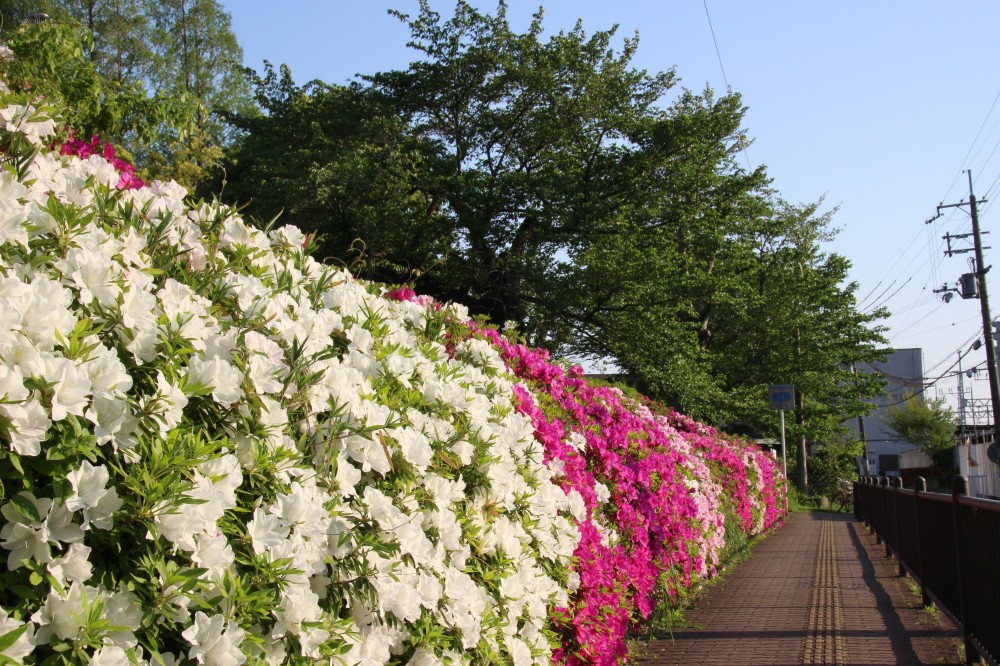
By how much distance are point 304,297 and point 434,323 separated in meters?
1.29

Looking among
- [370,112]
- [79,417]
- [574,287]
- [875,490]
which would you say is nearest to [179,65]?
[370,112]

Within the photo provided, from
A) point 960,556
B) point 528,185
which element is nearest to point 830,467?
point 528,185

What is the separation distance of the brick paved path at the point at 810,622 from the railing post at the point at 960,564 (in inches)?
8.1

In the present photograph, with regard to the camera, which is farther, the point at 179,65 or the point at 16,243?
the point at 179,65

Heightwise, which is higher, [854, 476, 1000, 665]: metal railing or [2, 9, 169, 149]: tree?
[2, 9, 169, 149]: tree

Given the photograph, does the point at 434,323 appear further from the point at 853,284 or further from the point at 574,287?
the point at 853,284

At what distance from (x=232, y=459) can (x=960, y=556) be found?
5094 millimetres

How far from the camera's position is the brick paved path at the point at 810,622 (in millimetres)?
5629

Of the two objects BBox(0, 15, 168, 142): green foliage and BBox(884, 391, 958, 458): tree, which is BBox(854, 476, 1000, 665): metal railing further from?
BBox(884, 391, 958, 458): tree

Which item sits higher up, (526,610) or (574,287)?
(574,287)

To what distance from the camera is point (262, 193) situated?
18.8 m

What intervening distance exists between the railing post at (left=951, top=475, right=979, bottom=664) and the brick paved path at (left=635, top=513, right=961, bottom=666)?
Result: 205 mm

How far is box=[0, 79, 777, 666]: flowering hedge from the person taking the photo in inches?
61.2

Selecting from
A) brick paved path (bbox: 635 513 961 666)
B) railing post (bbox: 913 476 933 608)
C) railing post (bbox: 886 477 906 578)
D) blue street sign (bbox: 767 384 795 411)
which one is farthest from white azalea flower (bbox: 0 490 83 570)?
blue street sign (bbox: 767 384 795 411)
